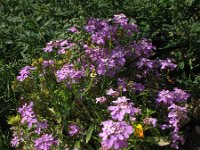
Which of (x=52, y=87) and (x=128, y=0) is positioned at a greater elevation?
(x=128, y=0)

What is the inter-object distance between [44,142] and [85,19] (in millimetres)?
1225

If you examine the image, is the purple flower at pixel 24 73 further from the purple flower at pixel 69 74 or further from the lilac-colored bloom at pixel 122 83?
the lilac-colored bloom at pixel 122 83

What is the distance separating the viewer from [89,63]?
3.66 meters

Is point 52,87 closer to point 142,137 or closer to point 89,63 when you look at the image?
point 89,63

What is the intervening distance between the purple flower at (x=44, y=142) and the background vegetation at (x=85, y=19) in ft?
2.47

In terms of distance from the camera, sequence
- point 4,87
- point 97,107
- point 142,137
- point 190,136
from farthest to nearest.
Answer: point 4,87 → point 190,136 → point 97,107 → point 142,137

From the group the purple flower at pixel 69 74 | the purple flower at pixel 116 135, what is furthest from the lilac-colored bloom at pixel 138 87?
the purple flower at pixel 116 135

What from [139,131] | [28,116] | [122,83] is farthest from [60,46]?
[139,131]

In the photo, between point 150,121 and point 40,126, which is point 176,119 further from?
point 40,126

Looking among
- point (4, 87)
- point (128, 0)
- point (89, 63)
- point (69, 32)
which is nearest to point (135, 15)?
point (128, 0)

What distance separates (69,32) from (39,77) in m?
0.62

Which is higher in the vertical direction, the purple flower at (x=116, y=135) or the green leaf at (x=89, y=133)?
the purple flower at (x=116, y=135)

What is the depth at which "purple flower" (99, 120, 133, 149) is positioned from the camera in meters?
2.88

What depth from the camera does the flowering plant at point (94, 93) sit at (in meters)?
3.47
